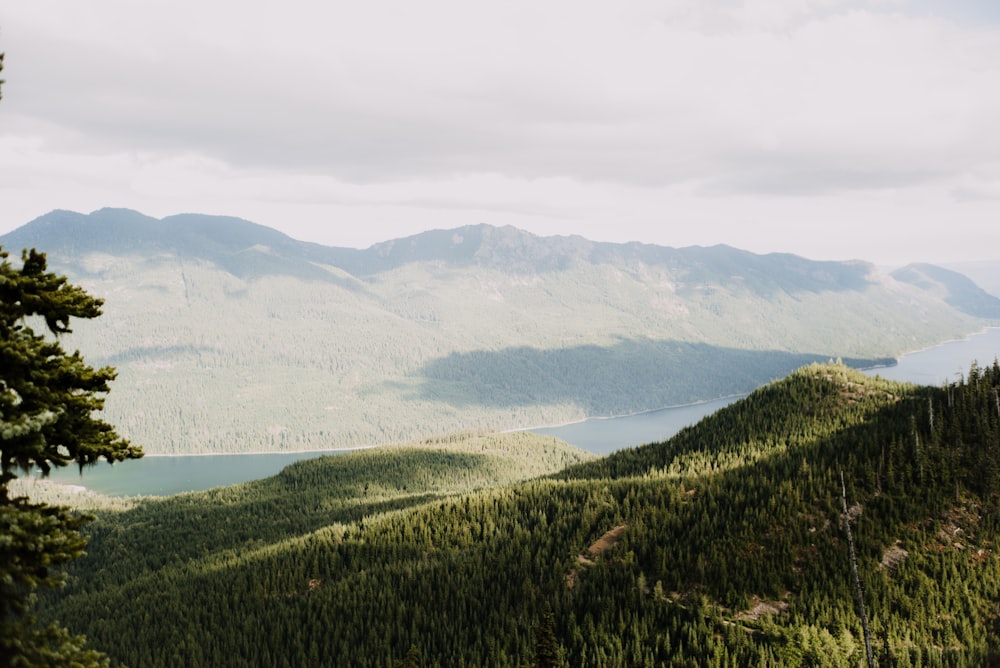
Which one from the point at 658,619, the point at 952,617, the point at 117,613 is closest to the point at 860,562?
the point at 952,617

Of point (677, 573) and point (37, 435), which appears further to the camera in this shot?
point (677, 573)

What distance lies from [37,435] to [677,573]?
106 meters

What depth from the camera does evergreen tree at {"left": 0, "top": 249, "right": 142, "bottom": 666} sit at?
60.9 ft

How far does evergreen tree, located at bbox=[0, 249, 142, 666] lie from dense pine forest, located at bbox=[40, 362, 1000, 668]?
260 feet

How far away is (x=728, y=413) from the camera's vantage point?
7042 inches

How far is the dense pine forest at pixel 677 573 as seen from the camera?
308 ft

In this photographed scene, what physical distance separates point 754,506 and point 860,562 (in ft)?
63.5

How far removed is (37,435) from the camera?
1947 centimetres

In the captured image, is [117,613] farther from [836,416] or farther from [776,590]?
[836,416]

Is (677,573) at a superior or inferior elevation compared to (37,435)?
inferior

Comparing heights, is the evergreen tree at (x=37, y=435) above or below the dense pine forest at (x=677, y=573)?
above

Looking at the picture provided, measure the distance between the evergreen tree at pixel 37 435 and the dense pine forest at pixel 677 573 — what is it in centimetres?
7912

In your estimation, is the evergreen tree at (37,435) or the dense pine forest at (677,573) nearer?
the evergreen tree at (37,435)

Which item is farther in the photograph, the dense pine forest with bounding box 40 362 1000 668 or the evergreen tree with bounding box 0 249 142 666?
the dense pine forest with bounding box 40 362 1000 668
